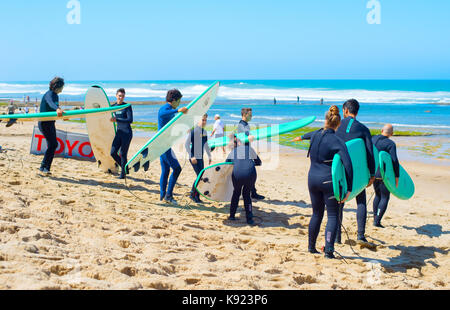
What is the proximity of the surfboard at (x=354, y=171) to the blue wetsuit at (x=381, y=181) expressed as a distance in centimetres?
69

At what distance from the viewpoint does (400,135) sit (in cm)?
1916

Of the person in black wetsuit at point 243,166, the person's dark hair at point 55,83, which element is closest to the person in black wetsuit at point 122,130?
the person's dark hair at point 55,83

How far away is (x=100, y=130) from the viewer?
7.45 meters

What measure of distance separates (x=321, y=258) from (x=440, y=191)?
5.75 meters

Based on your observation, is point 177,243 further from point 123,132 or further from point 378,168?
point 123,132

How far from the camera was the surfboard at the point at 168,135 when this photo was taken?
17.7 feet

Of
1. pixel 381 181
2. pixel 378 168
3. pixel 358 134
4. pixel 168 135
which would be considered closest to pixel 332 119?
pixel 358 134

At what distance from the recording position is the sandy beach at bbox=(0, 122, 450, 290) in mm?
Result: 3076

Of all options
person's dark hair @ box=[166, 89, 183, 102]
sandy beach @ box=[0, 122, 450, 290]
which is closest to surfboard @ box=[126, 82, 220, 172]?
person's dark hair @ box=[166, 89, 183, 102]

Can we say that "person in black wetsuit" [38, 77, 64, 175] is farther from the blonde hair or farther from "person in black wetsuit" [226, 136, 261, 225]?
the blonde hair

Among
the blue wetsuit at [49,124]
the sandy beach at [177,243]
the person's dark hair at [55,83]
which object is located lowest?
the sandy beach at [177,243]

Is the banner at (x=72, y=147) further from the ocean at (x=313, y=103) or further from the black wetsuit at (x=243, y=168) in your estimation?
the ocean at (x=313, y=103)

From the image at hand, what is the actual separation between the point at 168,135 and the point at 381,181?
9.03 ft

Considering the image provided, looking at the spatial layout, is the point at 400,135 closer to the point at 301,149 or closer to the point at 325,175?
the point at 301,149
